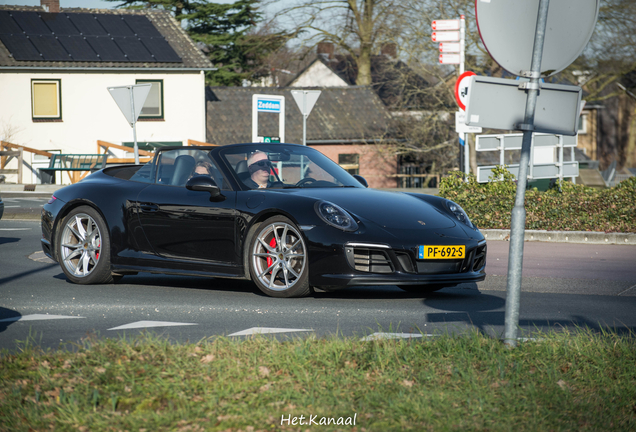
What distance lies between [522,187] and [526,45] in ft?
2.47

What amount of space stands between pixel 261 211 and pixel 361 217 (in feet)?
2.83

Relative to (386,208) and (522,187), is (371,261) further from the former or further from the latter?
(522,187)

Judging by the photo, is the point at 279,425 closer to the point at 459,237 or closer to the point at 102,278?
the point at 459,237

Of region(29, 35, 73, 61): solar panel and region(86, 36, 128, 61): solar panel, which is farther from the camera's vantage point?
region(86, 36, 128, 61): solar panel

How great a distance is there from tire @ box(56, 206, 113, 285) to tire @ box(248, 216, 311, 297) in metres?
1.76

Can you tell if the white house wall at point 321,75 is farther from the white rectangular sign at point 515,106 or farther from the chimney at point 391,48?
the white rectangular sign at point 515,106

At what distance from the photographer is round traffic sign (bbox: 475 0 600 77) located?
4273 millimetres

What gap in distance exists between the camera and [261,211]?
695 centimetres

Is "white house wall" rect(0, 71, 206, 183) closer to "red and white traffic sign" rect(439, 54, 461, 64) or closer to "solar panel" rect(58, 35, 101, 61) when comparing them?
"solar panel" rect(58, 35, 101, 61)

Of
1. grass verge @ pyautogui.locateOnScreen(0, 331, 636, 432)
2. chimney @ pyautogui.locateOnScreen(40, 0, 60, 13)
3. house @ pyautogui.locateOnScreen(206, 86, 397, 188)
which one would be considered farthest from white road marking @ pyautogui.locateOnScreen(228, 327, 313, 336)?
chimney @ pyautogui.locateOnScreen(40, 0, 60, 13)

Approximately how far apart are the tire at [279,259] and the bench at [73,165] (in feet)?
81.3

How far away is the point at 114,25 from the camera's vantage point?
3853cm

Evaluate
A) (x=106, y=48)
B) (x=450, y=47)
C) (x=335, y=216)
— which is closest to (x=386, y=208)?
(x=335, y=216)

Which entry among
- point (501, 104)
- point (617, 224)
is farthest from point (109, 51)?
point (501, 104)
